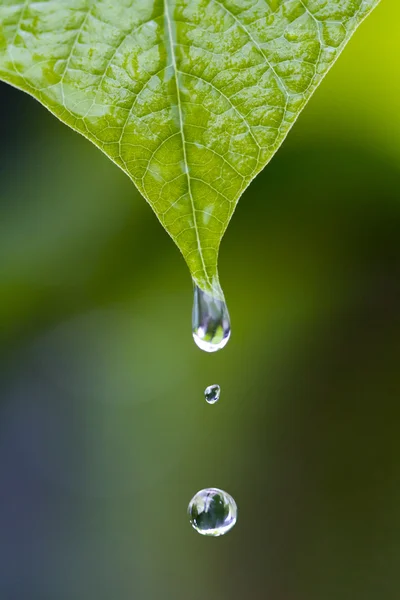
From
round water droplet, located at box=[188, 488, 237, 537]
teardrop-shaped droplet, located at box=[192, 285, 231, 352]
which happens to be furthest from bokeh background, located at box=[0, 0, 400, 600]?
teardrop-shaped droplet, located at box=[192, 285, 231, 352]

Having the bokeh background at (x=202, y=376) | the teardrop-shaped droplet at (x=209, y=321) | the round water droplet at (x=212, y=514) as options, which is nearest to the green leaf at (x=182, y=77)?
the teardrop-shaped droplet at (x=209, y=321)

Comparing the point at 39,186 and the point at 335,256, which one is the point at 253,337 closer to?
the point at 335,256

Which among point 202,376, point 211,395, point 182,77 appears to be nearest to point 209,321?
point 182,77

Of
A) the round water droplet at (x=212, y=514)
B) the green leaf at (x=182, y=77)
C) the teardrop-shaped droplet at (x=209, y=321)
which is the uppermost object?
the green leaf at (x=182, y=77)

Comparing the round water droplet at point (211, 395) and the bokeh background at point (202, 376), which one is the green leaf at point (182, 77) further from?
the bokeh background at point (202, 376)

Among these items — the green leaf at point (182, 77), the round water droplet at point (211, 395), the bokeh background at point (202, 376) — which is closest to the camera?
the green leaf at point (182, 77)

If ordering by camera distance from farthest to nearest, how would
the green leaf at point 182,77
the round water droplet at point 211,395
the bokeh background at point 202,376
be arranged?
the bokeh background at point 202,376
the round water droplet at point 211,395
the green leaf at point 182,77

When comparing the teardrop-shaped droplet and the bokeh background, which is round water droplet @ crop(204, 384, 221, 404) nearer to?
the teardrop-shaped droplet
